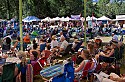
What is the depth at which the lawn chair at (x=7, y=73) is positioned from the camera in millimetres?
5859

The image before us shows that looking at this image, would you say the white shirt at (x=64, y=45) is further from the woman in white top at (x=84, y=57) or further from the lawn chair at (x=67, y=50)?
the woman in white top at (x=84, y=57)

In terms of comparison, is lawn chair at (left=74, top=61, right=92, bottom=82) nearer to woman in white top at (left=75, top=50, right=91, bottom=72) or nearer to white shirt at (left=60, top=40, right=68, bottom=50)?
woman in white top at (left=75, top=50, right=91, bottom=72)

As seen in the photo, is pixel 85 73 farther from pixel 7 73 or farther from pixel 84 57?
pixel 7 73

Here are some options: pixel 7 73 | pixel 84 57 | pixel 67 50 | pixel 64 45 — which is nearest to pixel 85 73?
pixel 84 57

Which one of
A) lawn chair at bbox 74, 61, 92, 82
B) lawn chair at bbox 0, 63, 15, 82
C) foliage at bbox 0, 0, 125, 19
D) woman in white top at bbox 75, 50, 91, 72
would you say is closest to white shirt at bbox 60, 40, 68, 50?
lawn chair at bbox 74, 61, 92, 82

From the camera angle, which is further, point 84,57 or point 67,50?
point 67,50

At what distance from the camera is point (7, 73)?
5.93 meters

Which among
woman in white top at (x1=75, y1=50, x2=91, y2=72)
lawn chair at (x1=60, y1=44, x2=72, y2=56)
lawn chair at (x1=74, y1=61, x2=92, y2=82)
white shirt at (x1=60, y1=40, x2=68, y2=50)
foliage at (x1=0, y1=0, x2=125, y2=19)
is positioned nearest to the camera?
woman in white top at (x1=75, y1=50, x2=91, y2=72)

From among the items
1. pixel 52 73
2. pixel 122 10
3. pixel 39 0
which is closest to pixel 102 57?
pixel 52 73

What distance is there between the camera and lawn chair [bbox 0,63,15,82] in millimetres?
5859

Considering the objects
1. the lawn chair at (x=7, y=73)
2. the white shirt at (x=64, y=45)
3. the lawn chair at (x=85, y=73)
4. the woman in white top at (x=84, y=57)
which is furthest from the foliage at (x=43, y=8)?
the lawn chair at (x=7, y=73)

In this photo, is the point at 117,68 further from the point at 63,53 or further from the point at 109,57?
the point at 63,53

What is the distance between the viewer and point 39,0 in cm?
4712

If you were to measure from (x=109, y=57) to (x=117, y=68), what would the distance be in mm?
1430
